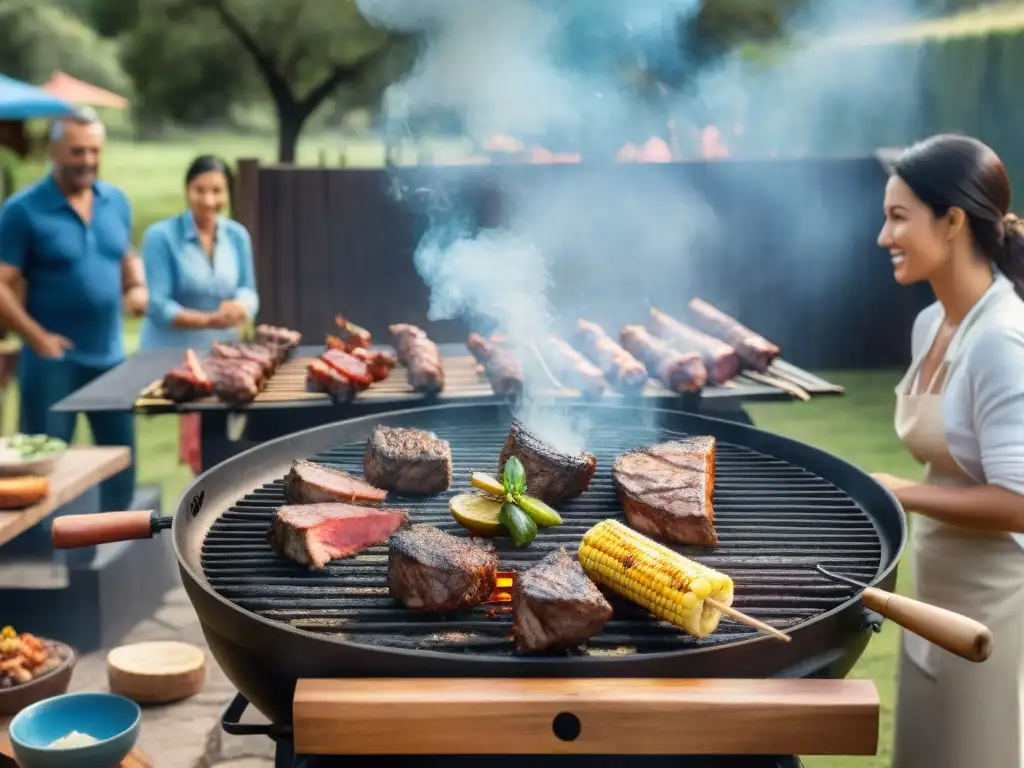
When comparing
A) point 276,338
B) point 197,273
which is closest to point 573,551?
point 276,338

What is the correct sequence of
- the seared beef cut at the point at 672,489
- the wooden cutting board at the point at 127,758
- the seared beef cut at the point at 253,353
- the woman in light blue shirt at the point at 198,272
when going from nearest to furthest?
the seared beef cut at the point at 672,489, the wooden cutting board at the point at 127,758, the seared beef cut at the point at 253,353, the woman in light blue shirt at the point at 198,272

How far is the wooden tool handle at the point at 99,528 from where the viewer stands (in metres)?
2.81

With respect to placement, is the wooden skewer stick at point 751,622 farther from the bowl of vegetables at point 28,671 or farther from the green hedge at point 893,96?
the green hedge at point 893,96

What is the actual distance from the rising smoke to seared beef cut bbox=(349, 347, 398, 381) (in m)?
0.81

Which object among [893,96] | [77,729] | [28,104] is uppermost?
[893,96]

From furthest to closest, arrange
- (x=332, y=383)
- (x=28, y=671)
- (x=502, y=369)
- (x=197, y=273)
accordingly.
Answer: (x=197, y=273)
(x=502, y=369)
(x=332, y=383)
(x=28, y=671)

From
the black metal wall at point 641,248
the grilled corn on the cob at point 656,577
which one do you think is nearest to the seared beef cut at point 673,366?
the grilled corn on the cob at point 656,577

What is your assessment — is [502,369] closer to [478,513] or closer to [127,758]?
[478,513]

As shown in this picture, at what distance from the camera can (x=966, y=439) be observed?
132 inches

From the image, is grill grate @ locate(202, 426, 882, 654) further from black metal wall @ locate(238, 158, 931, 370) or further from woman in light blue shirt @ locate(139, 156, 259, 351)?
black metal wall @ locate(238, 158, 931, 370)

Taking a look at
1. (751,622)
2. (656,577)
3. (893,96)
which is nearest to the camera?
(751,622)

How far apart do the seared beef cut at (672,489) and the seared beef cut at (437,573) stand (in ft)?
2.07

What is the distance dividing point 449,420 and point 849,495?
1759 mm

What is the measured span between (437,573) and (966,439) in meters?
1.89
